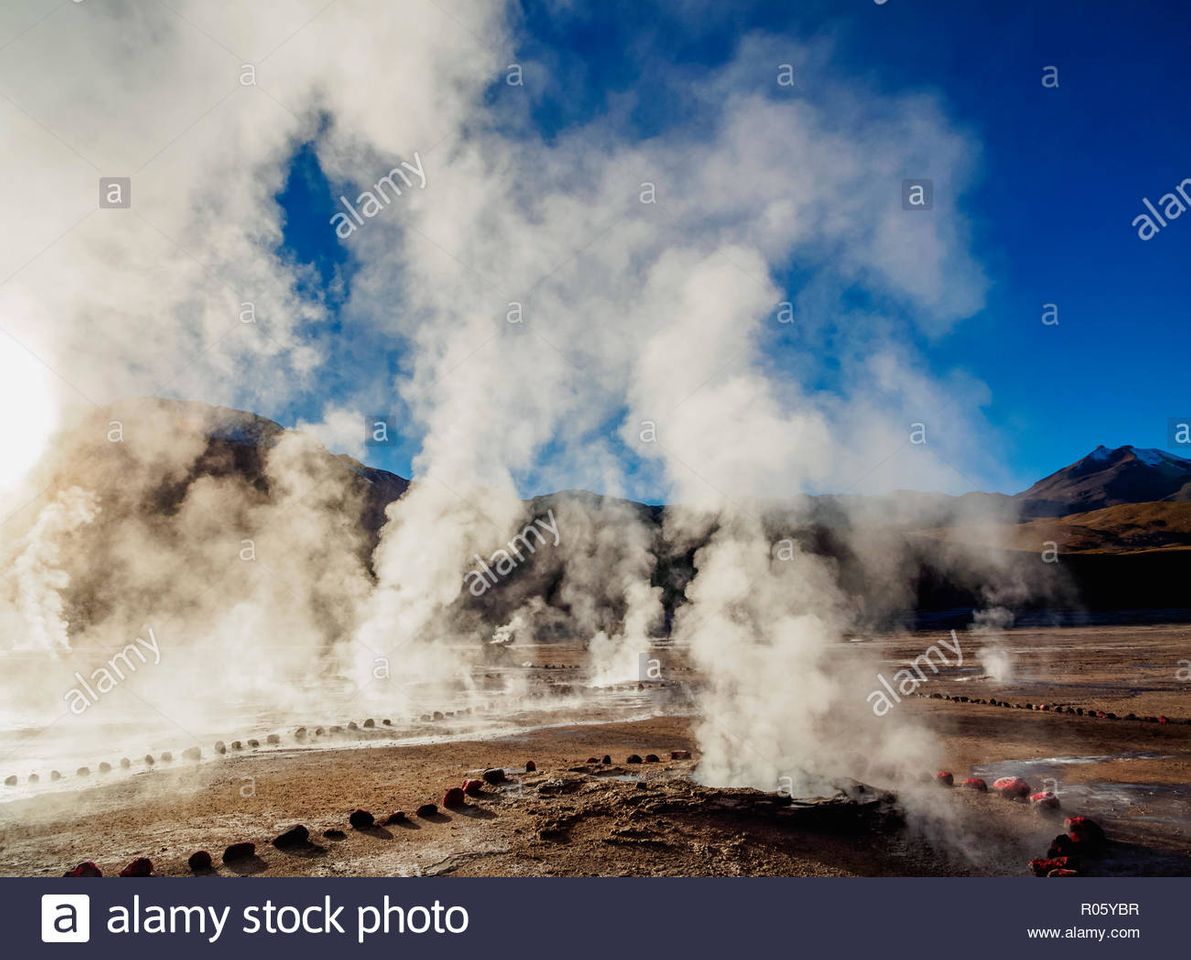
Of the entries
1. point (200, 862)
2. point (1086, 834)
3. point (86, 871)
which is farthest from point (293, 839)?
point (1086, 834)

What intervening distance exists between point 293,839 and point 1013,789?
46.8 ft

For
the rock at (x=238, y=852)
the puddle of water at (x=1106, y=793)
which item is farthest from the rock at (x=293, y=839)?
the puddle of water at (x=1106, y=793)

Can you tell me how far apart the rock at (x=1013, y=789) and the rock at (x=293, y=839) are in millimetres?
13865

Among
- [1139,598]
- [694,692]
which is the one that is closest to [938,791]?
[694,692]

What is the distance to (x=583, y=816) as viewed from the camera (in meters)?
12.9

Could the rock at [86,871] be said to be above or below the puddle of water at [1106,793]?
above

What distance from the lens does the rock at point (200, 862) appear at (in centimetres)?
1070

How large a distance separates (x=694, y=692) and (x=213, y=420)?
390 ft

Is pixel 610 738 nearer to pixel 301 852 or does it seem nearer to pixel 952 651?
pixel 301 852

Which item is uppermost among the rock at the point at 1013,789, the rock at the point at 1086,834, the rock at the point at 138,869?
the rock at the point at 138,869

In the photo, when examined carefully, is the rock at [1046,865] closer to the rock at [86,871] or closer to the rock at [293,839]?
the rock at [293,839]

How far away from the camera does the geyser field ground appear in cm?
1105

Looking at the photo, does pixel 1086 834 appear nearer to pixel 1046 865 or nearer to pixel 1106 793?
pixel 1046 865

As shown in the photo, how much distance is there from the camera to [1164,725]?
23.3 meters
